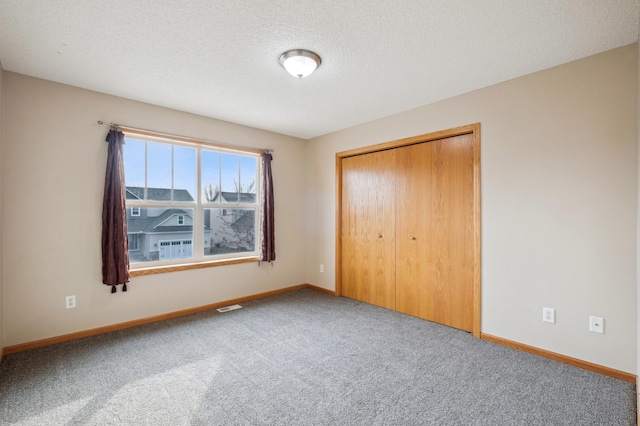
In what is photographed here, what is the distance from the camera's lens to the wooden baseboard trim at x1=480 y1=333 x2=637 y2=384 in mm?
2160

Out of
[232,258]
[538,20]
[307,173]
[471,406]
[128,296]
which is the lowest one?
[471,406]

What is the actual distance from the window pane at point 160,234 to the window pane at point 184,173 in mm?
194

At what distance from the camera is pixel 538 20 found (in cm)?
189

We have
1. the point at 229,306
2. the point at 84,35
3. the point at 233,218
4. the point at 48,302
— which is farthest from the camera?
the point at 233,218

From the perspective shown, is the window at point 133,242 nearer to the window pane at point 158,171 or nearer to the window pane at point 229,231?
the window pane at point 158,171

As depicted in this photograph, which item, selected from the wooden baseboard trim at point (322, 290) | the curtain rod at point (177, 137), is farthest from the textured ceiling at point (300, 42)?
the wooden baseboard trim at point (322, 290)

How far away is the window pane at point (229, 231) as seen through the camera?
3.89 m

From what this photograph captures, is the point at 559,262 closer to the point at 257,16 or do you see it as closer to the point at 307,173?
the point at 257,16

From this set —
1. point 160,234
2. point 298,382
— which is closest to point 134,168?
point 160,234

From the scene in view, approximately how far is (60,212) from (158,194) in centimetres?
88

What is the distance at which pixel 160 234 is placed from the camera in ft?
11.5

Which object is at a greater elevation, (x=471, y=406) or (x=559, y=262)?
(x=559, y=262)

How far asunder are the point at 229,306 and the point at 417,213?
8.60 feet

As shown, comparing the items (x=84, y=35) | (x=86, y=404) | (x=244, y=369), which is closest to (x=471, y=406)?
(x=244, y=369)
